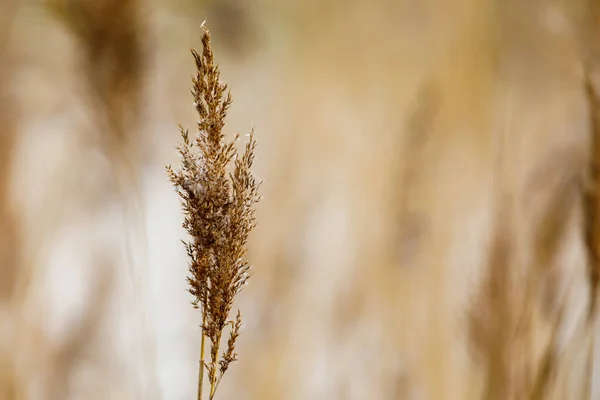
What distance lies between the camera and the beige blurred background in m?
0.86

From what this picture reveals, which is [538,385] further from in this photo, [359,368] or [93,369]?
[93,369]

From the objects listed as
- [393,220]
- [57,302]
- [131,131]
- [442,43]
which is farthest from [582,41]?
[57,302]

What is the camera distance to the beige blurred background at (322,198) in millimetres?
865

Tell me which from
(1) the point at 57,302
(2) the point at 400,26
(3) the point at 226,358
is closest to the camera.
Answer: (3) the point at 226,358

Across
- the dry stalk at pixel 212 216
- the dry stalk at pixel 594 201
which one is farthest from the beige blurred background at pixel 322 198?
the dry stalk at pixel 212 216

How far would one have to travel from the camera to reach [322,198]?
1038 millimetres

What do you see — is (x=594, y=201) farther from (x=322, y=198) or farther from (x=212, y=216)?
Answer: (x=212, y=216)

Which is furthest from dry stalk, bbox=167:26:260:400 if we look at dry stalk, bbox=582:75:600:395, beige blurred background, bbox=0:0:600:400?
dry stalk, bbox=582:75:600:395

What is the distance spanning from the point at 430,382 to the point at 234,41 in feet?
2.68

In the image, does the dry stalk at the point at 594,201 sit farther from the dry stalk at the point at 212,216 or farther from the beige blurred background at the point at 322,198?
the dry stalk at the point at 212,216

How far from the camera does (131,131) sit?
907 mm

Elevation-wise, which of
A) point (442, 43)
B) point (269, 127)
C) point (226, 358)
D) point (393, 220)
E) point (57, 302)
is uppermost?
point (442, 43)

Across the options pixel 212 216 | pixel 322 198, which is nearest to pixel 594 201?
pixel 322 198

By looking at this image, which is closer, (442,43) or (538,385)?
(538,385)
